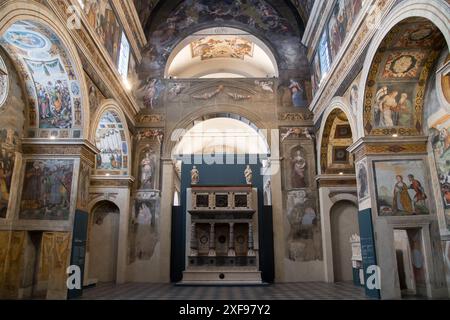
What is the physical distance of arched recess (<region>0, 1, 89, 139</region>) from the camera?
30.7ft

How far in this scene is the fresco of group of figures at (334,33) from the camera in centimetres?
1178

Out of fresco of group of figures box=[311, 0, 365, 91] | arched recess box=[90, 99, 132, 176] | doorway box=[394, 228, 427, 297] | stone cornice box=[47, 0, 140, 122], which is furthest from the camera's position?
arched recess box=[90, 99, 132, 176]

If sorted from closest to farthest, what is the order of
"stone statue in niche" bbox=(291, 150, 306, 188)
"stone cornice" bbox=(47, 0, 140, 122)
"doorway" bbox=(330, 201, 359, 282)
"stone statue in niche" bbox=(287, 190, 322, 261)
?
"stone cornice" bbox=(47, 0, 140, 122), "doorway" bbox=(330, 201, 359, 282), "stone statue in niche" bbox=(287, 190, 322, 261), "stone statue in niche" bbox=(291, 150, 306, 188)

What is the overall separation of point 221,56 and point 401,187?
48.0 feet

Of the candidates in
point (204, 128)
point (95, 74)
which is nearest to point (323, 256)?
point (95, 74)

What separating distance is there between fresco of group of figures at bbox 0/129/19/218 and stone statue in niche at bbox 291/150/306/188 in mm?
11579

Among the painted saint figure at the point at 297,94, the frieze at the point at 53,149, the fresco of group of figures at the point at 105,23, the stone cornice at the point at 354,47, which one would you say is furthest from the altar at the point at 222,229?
the fresco of group of figures at the point at 105,23

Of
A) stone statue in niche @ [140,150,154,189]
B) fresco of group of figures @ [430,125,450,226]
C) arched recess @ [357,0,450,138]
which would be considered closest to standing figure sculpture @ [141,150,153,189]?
stone statue in niche @ [140,150,154,189]

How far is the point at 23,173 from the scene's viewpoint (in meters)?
10.8

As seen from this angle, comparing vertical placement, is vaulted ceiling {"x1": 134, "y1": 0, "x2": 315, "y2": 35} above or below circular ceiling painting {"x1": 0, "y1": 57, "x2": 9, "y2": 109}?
above

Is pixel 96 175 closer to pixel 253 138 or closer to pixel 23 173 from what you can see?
pixel 23 173

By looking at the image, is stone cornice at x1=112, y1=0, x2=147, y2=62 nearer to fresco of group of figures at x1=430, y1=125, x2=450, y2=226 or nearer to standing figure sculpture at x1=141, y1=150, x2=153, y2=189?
standing figure sculpture at x1=141, y1=150, x2=153, y2=189

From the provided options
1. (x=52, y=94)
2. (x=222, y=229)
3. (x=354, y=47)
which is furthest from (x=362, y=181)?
(x=52, y=94)

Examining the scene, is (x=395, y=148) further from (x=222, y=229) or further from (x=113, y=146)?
(x=113, y=146)
